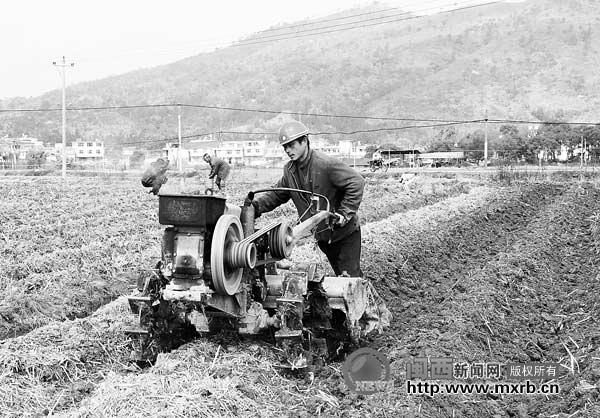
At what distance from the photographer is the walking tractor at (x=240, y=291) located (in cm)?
460

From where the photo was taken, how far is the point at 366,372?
18.0 ft

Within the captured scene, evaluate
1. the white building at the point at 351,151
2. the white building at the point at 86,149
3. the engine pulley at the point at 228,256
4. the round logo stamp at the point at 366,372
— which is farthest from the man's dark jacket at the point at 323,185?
the white building at the point at 86,149

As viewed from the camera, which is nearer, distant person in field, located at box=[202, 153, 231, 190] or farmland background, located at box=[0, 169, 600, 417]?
farmland background, located at box=[0, 169, 600, 417]

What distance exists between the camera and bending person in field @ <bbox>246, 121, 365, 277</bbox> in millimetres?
6273

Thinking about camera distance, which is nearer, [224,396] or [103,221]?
[224,396]

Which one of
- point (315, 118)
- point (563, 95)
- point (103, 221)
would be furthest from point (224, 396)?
point (563, 95)

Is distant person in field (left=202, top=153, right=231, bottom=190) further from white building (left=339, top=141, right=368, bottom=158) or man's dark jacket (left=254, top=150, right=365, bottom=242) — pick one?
white building (left=339, top=141, right=368, bottom=158)

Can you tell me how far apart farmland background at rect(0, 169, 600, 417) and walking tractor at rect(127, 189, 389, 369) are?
0.23 meters

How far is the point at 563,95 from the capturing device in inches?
6590

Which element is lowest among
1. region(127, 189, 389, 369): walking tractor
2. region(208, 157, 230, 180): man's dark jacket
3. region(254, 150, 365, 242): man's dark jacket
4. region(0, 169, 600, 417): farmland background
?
region(0, 169, 600, 417): farmland background

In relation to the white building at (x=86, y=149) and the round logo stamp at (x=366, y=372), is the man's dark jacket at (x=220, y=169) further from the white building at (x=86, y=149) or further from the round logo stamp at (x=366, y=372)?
the white building at (x=86, y=149)

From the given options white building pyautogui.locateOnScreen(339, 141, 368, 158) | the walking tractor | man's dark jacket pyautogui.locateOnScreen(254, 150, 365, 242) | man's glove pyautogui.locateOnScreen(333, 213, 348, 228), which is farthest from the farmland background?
white building pyautogui.locateOnScreen(339, 141, 368, 158)

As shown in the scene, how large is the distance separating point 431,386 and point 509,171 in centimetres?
Answer: 3061

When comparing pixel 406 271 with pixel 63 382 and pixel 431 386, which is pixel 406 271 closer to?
pixel 431 386
